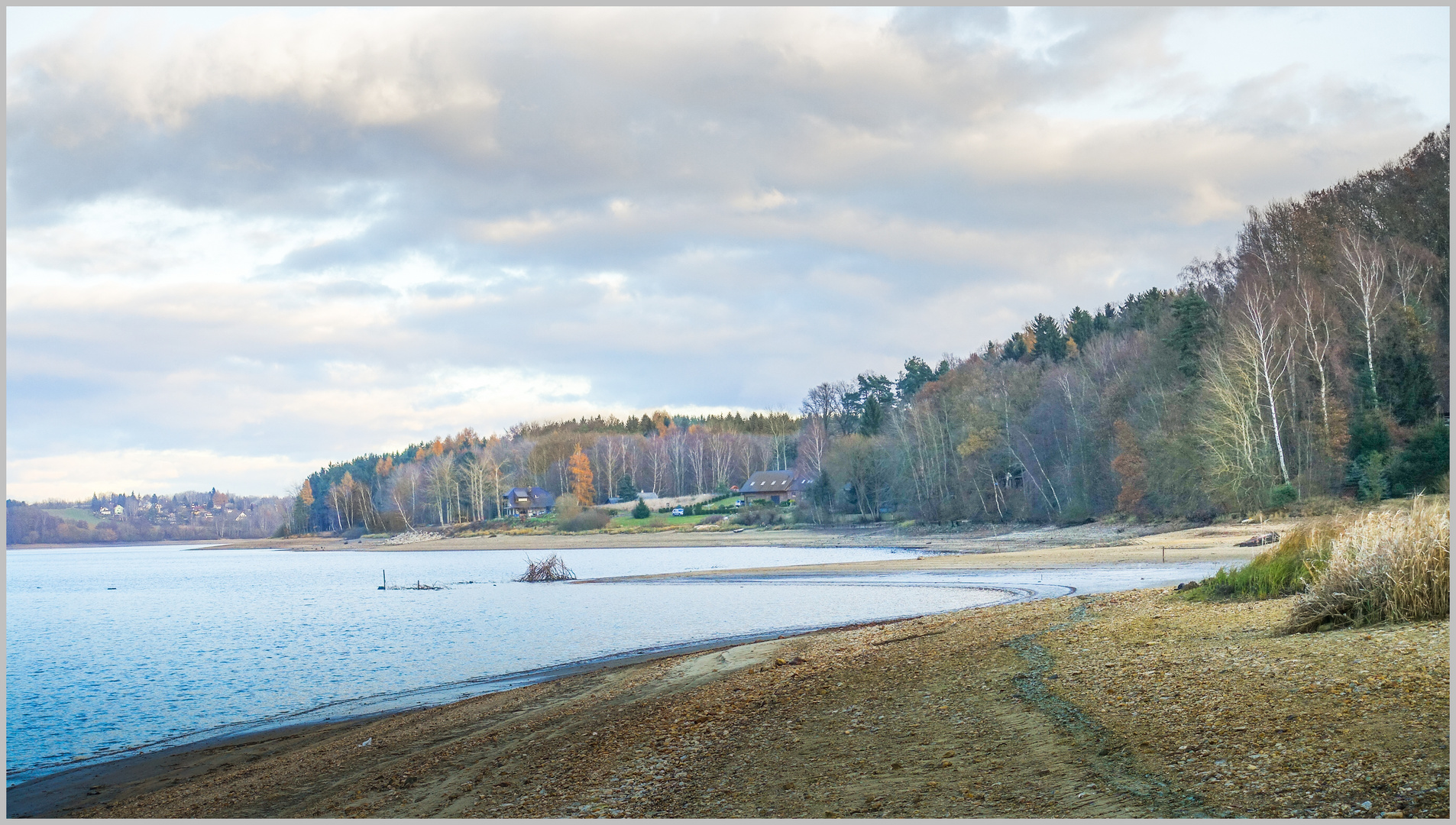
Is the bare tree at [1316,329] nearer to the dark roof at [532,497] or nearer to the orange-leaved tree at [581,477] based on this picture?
the orange-leaved tree at [581,477]

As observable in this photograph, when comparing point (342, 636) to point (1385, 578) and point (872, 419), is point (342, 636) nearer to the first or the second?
point (1385, 578)

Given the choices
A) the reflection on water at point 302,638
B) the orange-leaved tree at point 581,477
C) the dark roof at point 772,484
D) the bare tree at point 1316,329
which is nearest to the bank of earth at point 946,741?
the reflection on water at point 302,638

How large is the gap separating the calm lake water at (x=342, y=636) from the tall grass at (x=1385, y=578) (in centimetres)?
1413

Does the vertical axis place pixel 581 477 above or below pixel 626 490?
above

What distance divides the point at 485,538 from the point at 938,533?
201ft

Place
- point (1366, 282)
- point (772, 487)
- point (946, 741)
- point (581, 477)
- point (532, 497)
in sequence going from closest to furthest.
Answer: point (946, 741), point (1366, 282), point (772, 487), point (581, 477), point (532, 497)

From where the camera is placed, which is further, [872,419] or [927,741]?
[872,419]

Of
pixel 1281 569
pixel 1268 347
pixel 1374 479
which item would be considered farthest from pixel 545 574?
pixel 1281 569

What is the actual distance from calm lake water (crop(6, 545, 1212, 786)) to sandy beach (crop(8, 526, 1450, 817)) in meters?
2.84

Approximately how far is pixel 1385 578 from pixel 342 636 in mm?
27123

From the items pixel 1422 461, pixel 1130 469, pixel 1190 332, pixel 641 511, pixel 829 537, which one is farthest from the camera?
pixel 641 511

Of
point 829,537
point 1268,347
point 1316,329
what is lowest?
point 829,537

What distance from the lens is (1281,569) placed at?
15.2 metres

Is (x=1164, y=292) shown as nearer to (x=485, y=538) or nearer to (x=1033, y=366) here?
(x=1033, y=366)
